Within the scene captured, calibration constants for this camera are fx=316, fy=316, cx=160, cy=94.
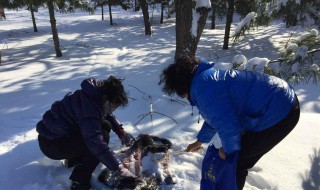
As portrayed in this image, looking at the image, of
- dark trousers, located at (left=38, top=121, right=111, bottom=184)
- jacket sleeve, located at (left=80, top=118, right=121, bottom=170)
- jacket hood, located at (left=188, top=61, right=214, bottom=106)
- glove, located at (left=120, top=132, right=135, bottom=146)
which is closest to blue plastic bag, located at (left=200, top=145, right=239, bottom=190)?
jacket hood, located at (left=188, top=61, right=214, bottom=106)

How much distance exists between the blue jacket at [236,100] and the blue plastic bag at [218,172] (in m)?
0.13

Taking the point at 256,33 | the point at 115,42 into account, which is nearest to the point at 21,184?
the point at 115,42

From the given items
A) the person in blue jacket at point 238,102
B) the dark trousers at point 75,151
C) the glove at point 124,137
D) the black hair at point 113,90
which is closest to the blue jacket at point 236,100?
the person in blue jacket at point 238,102

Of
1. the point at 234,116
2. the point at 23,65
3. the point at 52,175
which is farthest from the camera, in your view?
the point at 23,65

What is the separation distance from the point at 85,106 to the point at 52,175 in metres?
0.93

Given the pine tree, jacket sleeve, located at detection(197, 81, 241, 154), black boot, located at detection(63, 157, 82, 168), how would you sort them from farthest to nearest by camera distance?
the pine tree, black boot, located at detection(63, 157, 82, 168), jacket sleeve, located at detection(197, 81, 241, 154)

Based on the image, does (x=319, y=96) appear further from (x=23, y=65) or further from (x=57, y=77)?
(x=23, y=65)

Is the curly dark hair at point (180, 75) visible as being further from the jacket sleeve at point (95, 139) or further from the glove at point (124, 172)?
the glove at point (124, 172)

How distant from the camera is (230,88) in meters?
2.08

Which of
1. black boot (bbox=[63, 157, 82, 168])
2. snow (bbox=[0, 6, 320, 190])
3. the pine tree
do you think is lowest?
snow (bbox=[0, 6, 320, 190])

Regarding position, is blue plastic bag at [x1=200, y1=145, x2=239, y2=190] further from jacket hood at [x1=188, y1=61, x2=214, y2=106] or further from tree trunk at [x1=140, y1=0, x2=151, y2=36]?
tree trunk at [x1=140, y1=0, x2=151, y2=36]

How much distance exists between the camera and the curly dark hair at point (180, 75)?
204 cm

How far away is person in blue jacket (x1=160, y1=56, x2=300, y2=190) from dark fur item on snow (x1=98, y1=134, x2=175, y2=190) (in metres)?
0.88

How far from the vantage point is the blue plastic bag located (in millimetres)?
2205
